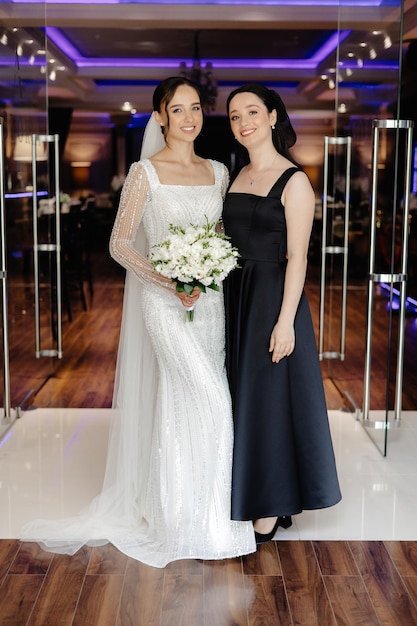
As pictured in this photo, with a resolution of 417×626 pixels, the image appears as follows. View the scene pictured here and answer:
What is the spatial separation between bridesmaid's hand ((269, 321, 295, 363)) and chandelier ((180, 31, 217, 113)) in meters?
4.47

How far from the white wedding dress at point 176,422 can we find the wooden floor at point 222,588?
0.38 feet

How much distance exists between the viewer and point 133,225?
12.4 feet

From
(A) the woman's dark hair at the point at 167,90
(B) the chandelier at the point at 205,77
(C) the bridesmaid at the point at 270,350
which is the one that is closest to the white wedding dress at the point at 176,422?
(C) the bridesmaid at the point at 270,350

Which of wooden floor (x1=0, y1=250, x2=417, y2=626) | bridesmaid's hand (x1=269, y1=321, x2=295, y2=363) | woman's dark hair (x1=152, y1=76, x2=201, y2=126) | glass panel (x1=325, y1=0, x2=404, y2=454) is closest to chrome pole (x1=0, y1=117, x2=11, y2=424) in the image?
woman's dark hair (x1=152, y1=76, x2=201, y2=126)

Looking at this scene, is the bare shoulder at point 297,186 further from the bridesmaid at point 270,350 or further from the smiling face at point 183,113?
the smiling face at point 183,113

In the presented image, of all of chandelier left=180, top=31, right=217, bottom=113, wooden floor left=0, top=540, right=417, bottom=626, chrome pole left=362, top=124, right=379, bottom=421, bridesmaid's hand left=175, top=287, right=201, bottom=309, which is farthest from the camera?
chandelier left=180, top=31, right=217, bottom=113

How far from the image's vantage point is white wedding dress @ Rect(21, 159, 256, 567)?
3666 mm

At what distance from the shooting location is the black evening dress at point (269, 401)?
362 cm

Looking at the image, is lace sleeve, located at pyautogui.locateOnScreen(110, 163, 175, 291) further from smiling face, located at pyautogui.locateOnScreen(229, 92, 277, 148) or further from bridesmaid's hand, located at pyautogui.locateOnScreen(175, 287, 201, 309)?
smiling face, located at pyautogui.locateOnScreen(229, 92, 277, 148)

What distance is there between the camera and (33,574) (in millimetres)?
3424

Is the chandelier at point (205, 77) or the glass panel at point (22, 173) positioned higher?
the chandelier at point (205, 77)

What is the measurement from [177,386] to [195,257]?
2.33 ft

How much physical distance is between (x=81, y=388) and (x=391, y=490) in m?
2.83

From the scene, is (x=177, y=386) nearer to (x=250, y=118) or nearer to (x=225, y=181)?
(x=225, y=181)
